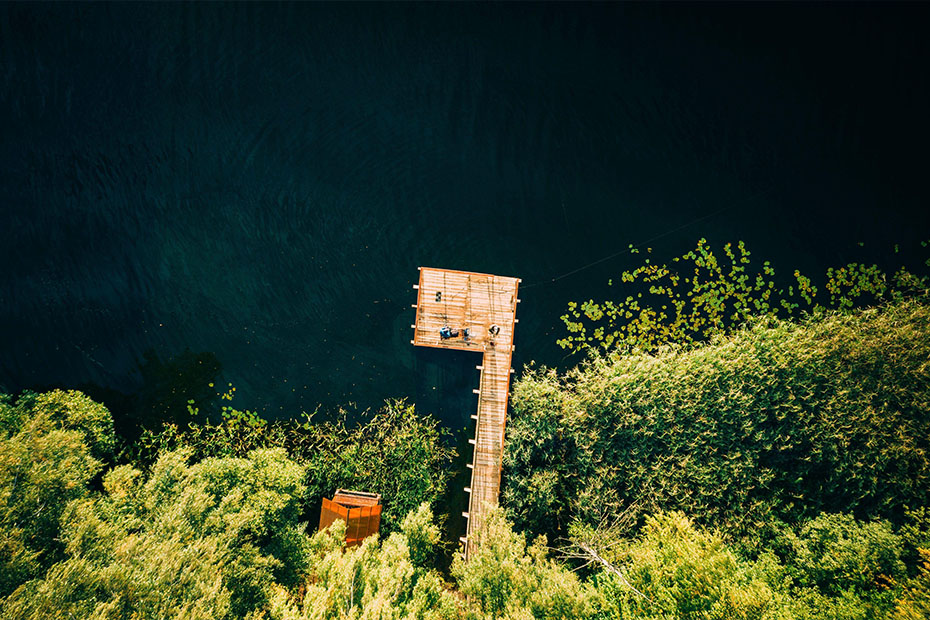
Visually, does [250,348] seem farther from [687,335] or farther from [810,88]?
[810,88]

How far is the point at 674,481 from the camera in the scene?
15992 millimetres

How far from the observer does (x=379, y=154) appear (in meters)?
19.0

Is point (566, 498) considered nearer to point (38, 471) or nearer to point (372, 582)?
point (372, 582)

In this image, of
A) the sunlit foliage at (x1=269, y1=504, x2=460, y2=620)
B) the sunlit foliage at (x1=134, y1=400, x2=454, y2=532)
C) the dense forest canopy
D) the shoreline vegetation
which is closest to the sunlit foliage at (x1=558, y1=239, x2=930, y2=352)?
the shoreline vegetation

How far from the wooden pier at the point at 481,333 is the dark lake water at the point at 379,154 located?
162 cm

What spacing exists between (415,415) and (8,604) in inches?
452

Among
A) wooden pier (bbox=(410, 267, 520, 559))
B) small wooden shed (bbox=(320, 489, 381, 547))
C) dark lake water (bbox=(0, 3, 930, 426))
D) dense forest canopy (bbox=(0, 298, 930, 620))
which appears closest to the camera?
dense forest canopy (bbox=(0, 298, 930, 620))

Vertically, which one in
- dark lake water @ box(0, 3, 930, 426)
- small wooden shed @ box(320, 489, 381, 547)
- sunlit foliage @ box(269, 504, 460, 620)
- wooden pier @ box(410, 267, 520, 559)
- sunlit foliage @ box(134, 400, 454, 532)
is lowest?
sunlit foliage @ box(269, 504, 460, 620)

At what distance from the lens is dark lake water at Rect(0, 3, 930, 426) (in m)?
18.8

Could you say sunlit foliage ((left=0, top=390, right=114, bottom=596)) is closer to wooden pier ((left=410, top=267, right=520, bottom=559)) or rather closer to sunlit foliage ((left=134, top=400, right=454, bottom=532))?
sunlit foliage ((left=134, top=400, right=454, bottom=532))

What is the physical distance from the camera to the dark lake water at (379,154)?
18844 millimetres

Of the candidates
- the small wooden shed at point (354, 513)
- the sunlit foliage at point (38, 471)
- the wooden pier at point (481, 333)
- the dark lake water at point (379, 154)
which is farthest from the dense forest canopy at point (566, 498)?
the dark lake water at point (379, 154)

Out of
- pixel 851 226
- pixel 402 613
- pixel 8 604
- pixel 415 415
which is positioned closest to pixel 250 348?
pixel 415 415

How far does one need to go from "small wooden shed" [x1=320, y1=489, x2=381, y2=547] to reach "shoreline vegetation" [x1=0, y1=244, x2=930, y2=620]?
1.71 ft
